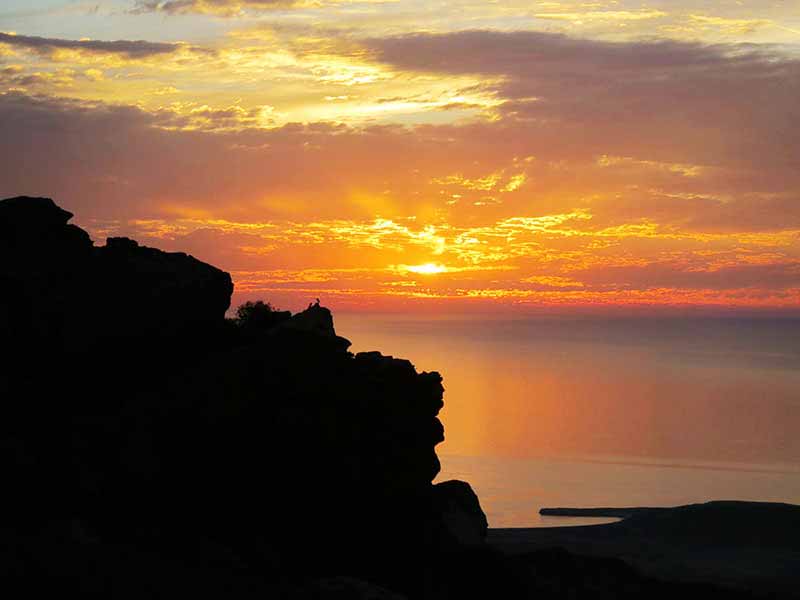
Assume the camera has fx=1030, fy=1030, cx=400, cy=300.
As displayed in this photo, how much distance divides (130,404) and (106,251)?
539 centimetres

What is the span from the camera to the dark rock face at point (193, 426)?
2816 centimetres

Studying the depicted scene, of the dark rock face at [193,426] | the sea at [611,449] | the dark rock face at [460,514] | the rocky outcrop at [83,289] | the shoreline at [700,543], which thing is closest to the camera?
the dark rock face at [193,426]

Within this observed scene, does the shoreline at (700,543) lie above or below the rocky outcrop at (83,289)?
below

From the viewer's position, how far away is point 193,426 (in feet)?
95.8

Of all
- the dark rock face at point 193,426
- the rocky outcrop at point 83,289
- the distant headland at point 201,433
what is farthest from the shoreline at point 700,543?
the rocky outcrop at point 83,289

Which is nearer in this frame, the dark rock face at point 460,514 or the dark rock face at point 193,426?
the dark rock face at point 193,426

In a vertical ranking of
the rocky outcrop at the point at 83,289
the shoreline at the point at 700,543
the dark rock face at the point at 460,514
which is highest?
the rocky outcrop at the point at 83,289

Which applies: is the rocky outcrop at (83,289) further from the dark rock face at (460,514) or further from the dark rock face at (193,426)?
the dark rock face at (460,514)

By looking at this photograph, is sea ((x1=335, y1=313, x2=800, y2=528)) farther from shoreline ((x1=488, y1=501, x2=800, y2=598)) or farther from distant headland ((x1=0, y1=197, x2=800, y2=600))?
distant headland ((x1=0, y1=197, x2=800, y2=600))

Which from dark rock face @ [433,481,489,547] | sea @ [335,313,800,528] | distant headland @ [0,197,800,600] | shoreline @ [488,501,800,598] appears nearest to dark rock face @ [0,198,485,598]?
distant headland @ [0,197,800,600]

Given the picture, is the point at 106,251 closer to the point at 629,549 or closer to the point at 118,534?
the point at 118,534

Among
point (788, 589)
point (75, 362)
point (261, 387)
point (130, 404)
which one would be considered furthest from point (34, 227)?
point (788, 589)

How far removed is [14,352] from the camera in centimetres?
3045

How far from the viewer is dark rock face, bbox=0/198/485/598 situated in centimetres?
2816
